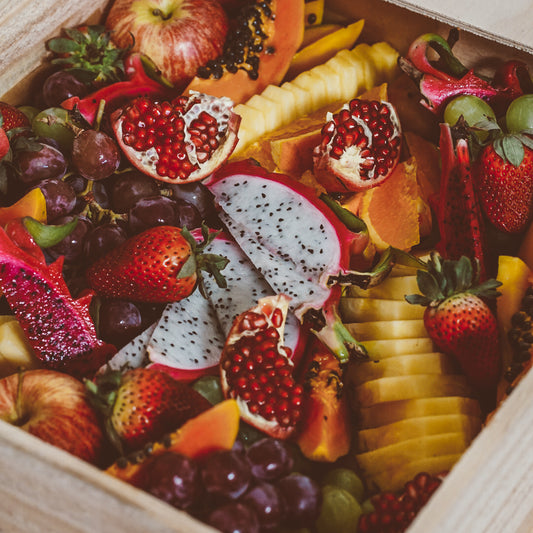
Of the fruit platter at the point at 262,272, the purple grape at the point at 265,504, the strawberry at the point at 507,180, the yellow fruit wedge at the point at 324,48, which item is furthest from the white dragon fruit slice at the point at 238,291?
the yellow fruit wedge at the point at 324,48

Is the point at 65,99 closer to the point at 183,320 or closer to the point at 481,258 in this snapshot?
the point at 183,320

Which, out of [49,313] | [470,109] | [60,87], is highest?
[60,87]

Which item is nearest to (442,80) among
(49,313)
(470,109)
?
(470,109)

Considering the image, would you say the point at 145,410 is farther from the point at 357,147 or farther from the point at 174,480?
the point at 357,147

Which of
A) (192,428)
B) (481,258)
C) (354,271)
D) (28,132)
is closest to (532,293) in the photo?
(481,258)

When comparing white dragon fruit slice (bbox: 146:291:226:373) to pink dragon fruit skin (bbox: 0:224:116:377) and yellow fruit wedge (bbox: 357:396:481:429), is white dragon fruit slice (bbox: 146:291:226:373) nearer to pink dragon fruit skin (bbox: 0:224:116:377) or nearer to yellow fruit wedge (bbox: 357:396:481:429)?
pink dragon fruit skin (bbox: 0:224:116:377)

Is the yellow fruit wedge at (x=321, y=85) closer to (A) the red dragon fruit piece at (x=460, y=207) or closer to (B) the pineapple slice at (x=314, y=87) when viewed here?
(B) the pineapple slice at (x=314, y=87)
